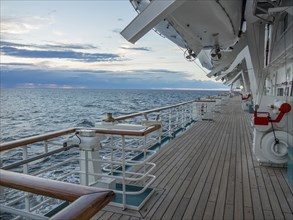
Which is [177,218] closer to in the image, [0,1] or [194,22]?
[194,22]

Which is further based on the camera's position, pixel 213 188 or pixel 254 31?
pixel 254 31

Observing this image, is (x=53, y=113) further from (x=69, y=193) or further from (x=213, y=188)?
(x=69, y=193)

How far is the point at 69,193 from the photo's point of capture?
22.7 inches

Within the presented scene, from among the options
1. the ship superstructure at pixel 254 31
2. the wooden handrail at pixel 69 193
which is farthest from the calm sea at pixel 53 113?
the wooden handrail at pixel 69 193

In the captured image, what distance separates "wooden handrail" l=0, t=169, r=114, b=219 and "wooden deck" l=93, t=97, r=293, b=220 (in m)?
1.48

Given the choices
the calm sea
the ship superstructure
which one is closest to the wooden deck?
the ship superstructure

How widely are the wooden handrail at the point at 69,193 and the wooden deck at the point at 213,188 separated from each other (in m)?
1.48

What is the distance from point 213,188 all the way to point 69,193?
7.37 ft

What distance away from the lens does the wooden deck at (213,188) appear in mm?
2066

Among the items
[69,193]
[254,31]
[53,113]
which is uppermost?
[254,31]

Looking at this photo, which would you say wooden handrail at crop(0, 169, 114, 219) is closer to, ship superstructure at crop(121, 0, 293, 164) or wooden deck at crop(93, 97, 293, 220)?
wooden deck at crop(93, 97, 293, 220)

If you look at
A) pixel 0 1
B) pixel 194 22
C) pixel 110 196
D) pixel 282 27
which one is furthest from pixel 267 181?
pixel 0 1

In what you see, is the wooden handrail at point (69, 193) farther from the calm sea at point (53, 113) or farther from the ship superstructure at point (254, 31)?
the calm sea at point (53, 113)

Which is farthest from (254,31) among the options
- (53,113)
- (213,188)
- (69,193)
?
(53,113)
